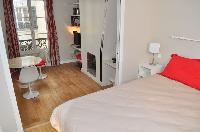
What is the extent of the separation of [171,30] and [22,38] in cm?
419

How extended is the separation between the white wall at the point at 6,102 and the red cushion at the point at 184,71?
234cm

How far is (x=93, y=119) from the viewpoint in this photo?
1837 millimetres

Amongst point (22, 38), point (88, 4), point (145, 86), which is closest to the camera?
point (145, 86)

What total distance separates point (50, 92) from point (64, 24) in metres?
2.56

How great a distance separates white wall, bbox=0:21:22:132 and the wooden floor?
0.90ft

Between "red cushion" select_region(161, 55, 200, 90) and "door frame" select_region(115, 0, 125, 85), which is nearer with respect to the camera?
"red cushion" select_region(161, 55, 200, 90)

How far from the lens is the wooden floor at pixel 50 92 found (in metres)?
3.02

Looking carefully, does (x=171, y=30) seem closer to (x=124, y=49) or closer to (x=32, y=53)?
(x=124, y=49)

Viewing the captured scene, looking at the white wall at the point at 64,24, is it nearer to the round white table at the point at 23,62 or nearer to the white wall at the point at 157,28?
the round white table at the point at 23,62

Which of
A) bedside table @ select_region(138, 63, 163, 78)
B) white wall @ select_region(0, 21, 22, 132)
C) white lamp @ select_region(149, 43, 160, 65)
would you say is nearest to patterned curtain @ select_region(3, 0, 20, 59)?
white wall @ select_region(0, 21, 22, 132)

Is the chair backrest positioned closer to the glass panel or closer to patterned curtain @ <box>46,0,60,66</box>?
patterned curtain @ <box>46,0,60,66</box>

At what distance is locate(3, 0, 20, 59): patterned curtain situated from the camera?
15.6 feet

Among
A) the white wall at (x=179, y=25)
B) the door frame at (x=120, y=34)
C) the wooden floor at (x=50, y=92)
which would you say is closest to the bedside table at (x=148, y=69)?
the white wall at (x=179, y=25)

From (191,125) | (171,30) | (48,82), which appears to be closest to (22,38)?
(48,82)
